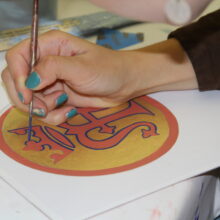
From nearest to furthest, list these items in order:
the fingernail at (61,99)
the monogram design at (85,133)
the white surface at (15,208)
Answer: the white surface at (15,208), the monogram design at (85,133), the fingernail at (61,99)

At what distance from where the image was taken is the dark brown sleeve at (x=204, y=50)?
2.86 feet

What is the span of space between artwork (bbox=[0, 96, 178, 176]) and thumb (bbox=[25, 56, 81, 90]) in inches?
2.9

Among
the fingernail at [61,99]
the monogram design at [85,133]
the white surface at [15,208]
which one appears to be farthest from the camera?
the fingernail at [61,99]

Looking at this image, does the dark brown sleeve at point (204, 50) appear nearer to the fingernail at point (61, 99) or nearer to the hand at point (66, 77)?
the hand at point (66, 77)

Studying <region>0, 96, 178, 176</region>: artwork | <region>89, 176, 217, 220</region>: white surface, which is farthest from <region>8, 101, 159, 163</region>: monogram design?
<region>89, 176, 217, 220</region>: white surface

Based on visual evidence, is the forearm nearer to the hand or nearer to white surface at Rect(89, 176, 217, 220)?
the hand

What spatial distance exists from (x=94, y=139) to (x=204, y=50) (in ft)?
1.07

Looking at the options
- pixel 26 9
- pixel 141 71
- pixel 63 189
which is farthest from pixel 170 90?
pixel 26 9

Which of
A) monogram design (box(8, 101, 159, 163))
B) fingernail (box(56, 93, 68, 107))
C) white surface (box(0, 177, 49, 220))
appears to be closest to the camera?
white surface (box(0, 177, 49, 220))

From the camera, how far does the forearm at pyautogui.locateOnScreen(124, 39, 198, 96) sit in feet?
2.84

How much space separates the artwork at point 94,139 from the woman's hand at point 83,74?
26 millimetres

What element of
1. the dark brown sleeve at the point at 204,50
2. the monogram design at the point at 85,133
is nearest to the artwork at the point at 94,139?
the monogram design at the point at 85,133

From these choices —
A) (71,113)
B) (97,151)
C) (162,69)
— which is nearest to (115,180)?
(97,151)

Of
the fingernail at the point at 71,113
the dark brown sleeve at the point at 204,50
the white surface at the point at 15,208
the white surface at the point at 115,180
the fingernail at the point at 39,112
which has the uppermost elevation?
the dark brown sleeve at the point at 204,50
